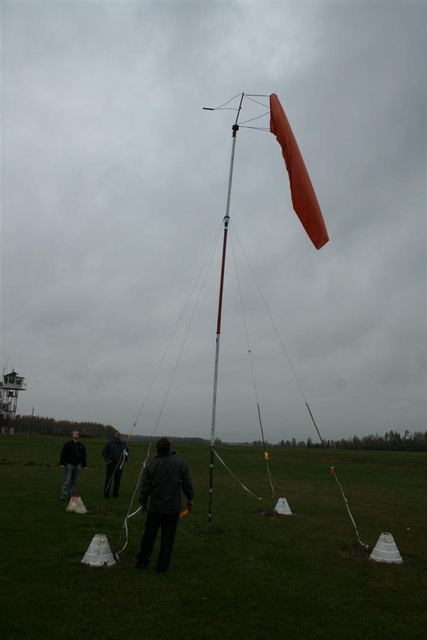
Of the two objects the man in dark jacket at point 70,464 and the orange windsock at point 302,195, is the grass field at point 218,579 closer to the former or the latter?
the man in dark jacket at point 70,464

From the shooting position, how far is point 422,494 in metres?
20.6

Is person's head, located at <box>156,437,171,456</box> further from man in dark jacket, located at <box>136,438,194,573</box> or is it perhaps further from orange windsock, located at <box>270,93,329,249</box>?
orange windsock, located at <box>270,93,329,249</box>

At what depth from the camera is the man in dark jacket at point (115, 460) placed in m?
15.2

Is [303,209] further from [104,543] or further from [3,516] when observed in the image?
[3,516]

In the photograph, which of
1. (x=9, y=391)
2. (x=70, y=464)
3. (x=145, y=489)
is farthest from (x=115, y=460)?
(x=9, y=391)

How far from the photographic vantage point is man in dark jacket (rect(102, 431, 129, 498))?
15172 millimetres

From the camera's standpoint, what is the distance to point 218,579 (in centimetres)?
778

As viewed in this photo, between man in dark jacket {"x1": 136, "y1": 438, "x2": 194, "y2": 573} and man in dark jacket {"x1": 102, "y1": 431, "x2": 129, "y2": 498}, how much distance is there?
7.16 metres

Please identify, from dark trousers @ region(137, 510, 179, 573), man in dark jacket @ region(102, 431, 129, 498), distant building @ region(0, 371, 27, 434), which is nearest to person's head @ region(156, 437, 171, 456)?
dark trousers @ region(137, 510, 179, 573)

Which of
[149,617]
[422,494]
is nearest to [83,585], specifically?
[149,617]

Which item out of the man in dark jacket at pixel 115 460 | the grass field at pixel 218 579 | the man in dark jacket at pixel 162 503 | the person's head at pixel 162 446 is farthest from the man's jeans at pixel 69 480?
the person's head at pixel 162 446

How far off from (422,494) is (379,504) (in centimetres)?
475

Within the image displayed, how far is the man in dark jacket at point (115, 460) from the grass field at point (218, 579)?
37.1 inches

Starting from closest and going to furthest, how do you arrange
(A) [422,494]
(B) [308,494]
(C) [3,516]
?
(C) [3,516] → (B) [308,494] → (A) [422,494]
